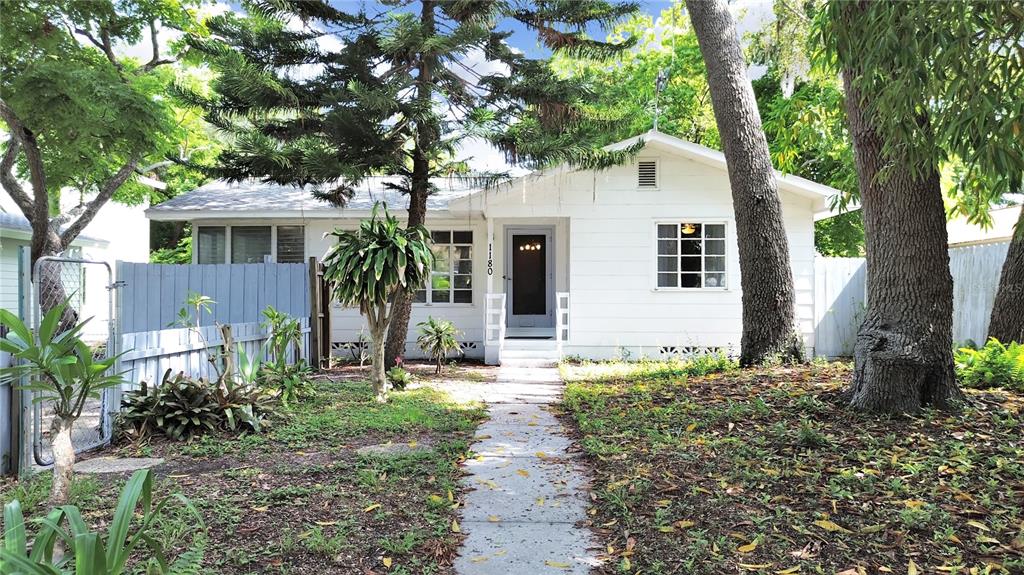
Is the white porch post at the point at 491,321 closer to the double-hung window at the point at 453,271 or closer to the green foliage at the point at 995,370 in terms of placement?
the double-hung window at the point at 453,271

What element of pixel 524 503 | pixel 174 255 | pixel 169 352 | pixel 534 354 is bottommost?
pixel 524 503

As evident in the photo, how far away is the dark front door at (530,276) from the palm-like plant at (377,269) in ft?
20.8

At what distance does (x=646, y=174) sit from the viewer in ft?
38.9

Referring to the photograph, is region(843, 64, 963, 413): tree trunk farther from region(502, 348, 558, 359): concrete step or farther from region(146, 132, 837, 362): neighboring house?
region(502, 348, 558, 359): concrete step

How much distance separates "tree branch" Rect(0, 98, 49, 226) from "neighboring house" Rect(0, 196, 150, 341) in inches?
47.6

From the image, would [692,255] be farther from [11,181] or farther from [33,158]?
[11,181]

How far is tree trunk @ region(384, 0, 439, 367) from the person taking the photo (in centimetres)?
868

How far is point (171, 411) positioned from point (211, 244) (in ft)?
26.8

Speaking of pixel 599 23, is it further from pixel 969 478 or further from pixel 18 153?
pixel 18 153

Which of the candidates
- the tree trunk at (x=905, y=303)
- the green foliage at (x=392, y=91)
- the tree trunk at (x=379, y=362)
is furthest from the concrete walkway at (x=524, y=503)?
the green foliage at (x=392, y=91)

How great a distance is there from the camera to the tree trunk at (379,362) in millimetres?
7219

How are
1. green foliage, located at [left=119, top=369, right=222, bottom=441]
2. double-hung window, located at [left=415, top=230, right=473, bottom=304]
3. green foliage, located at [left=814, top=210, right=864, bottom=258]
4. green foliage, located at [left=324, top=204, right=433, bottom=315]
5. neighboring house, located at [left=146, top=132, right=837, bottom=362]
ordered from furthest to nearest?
green foliage, located at [left=814, top=210, right=864, bottom=258]
double-hung window, located at [left=415, top=230, right=473, bottom=304]
neighboring house, located at [left=146, top=132, right=837, bottom=362]
green foliage, located at [left=324, top=204, right=433, bottom=315]
green foliage, located at [left=119, top=369, right=222, bottom=441]

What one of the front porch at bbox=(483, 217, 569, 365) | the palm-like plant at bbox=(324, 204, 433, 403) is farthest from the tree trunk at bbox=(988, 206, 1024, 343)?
the palm-like plant at bbox=(324, 204, 433, 403)

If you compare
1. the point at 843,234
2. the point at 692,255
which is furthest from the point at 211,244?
the point at 843,234
